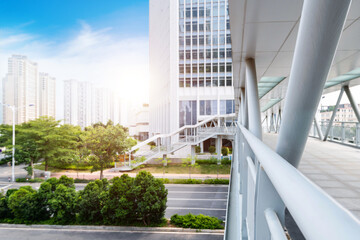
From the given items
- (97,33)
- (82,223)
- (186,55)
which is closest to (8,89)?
(186,55)

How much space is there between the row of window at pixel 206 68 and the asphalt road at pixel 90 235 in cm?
2860

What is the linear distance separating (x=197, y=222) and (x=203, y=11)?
32.9 metres

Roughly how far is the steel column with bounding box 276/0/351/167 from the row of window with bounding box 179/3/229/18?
131 feet

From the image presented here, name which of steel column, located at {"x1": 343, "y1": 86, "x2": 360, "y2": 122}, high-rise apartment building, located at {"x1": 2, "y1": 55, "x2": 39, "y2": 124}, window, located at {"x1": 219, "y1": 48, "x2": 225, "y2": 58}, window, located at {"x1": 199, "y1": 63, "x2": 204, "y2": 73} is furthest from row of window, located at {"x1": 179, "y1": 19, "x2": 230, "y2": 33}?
high-rise apartment building, located at {"x1": 2, "y1": 55, "x2": 39, "y2": 124}

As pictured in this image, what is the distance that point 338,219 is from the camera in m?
0.33

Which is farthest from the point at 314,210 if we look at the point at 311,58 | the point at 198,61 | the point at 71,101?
the point at 71,101

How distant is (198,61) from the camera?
125 ft

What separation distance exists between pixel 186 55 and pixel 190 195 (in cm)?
2496

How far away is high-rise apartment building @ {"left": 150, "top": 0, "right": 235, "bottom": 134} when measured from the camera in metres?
37.5

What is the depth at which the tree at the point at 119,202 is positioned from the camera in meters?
14.4

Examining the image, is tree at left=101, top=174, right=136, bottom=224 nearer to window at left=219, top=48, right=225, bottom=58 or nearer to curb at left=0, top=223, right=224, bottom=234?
curb at left=0, top=223, right=224, bottom=234

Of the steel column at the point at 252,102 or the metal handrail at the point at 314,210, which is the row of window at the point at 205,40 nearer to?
the steel column at the point at 252,102

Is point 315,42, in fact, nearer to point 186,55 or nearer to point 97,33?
point 186,55

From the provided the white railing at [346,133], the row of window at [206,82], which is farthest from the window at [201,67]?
the white railing at [346,133]
